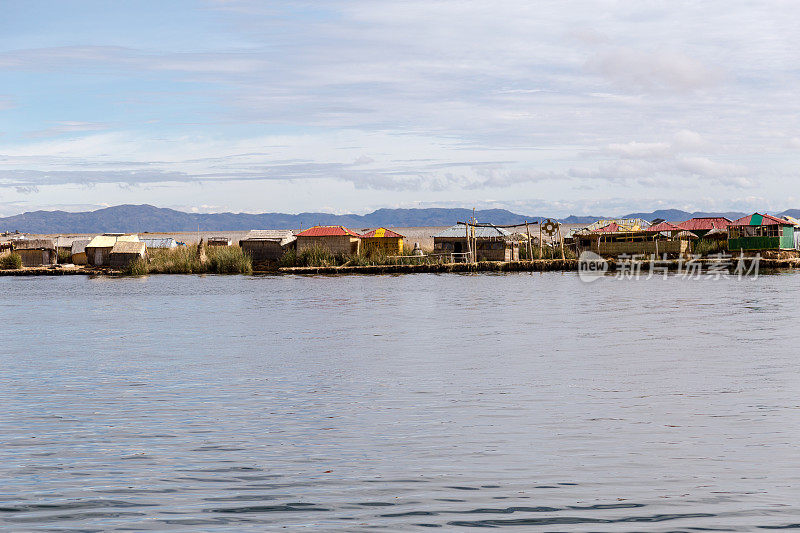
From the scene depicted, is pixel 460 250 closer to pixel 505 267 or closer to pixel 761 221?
pixel 505 267

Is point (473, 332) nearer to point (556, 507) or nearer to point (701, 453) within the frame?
point (701, 453)

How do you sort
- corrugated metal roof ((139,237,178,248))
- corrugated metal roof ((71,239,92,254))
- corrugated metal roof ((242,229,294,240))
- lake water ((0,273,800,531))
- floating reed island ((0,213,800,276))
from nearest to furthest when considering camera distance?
lake water ((0,273,800,531))
floating reed island ((0,213,800,276))
corrugated metal roof ((242,229,294,240))
corrugated metal roof ((139,237,178,248))
corrugated metal roof ((71,239,92,254))

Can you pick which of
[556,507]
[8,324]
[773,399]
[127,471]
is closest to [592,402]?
[773,399]

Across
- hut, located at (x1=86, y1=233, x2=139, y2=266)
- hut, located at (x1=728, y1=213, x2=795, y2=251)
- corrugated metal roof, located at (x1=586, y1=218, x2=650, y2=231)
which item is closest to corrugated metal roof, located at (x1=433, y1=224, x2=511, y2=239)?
corrugated metal roof, located at (x1=586, y1=218, x2=650, y2=231)

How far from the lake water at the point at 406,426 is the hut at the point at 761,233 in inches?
1356

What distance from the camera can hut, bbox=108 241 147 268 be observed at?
69438 mm

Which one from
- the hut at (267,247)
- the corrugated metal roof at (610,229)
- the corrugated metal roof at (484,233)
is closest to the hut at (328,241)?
the hut at (267,247)

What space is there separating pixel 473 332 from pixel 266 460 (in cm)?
1439

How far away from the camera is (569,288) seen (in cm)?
4275

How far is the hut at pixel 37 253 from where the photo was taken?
7294 centimetres

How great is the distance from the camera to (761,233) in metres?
57.6

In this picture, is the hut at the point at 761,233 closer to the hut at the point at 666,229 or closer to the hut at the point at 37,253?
the hut at the point at 666,229

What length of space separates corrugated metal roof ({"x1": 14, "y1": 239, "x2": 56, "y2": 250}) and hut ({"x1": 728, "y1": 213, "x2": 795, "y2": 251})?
5761 cm

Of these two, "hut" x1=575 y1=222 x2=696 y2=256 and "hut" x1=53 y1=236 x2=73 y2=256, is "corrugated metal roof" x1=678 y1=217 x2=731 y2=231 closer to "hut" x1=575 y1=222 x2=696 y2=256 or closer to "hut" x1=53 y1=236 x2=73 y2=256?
"hut" x1=575 y1=222 x2=696 y2=256
